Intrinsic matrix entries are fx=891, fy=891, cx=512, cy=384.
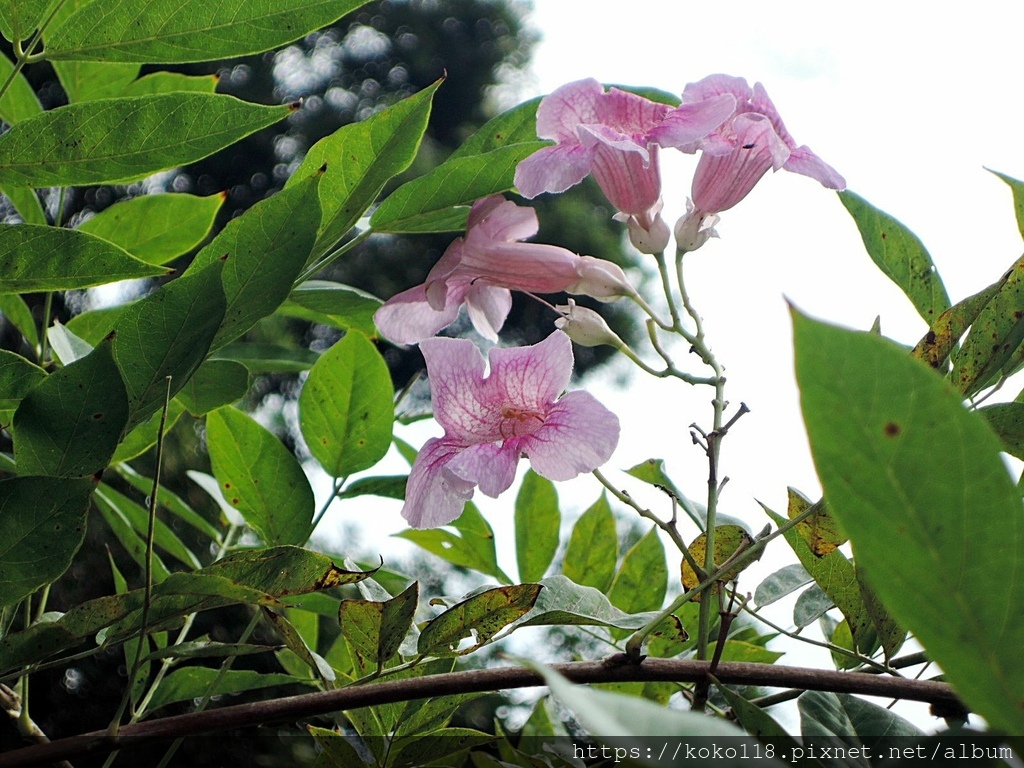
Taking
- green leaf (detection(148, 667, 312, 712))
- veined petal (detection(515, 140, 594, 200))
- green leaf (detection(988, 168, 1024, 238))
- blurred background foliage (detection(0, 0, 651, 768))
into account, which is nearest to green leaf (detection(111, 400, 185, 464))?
green leaf (detection(148, 667, 312, 712))

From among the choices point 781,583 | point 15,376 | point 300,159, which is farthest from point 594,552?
point 300,159

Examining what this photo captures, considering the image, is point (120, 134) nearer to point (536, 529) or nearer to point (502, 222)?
point (502, 222)

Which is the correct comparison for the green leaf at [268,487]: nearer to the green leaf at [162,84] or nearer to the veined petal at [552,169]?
the veined petal at [552,169]

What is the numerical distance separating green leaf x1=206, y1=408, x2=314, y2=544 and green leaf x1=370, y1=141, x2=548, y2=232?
5.8 inches

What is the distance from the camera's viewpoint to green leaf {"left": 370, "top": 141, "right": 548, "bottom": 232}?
493 mm

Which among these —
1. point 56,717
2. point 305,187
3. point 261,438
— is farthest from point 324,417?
point 56,717

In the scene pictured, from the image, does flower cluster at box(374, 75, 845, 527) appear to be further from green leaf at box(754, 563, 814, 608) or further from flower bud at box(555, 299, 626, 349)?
green leaf at box(754, 563, 814, 608)

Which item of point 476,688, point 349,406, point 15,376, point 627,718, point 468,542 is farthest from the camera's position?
point 468,542

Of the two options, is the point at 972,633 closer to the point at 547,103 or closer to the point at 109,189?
the point at 547,103

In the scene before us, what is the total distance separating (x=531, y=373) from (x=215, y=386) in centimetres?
17

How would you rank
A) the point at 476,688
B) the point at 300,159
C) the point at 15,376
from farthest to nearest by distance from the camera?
the point at 300,159 → the point at 15,376 → the point at 476,688

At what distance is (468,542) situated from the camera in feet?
2.07

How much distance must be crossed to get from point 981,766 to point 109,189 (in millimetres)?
6353

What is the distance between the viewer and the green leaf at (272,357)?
642 mm
